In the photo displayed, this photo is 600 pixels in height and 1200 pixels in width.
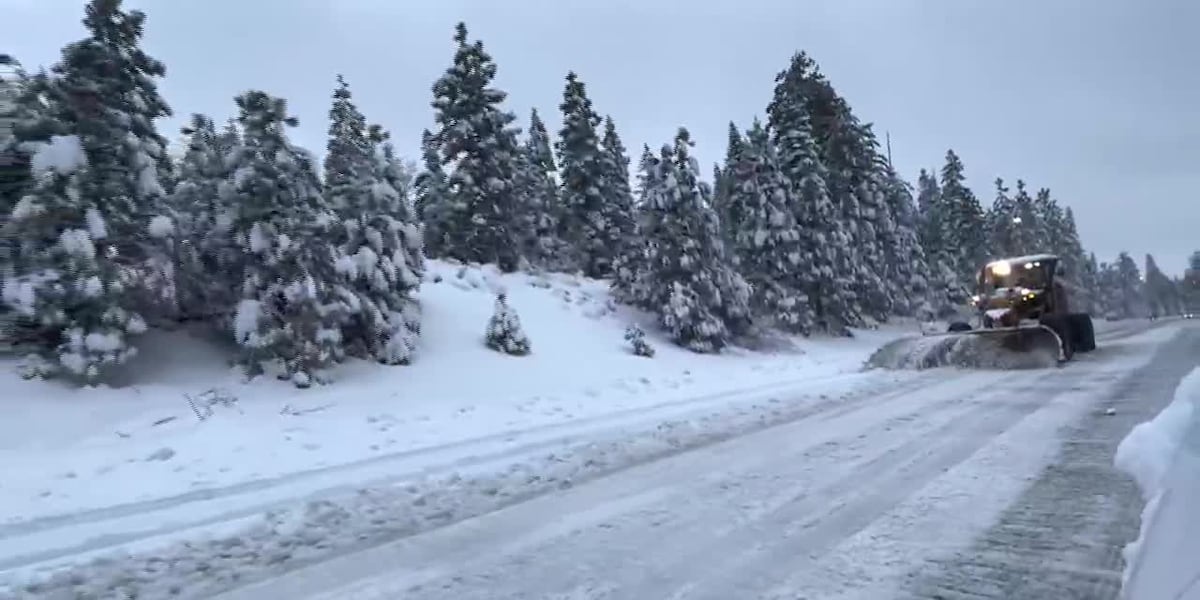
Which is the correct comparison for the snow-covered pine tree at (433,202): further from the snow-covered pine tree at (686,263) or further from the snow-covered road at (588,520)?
the snow-covered road at (588,520)

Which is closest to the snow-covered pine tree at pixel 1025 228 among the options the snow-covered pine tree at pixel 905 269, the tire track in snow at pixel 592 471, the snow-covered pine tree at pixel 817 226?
the snow-covered pine tree at pixel 905 269

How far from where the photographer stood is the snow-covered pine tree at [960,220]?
55.8m

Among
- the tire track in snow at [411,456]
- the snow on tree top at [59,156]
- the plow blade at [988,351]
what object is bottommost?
the tire track in snow at [411,456]

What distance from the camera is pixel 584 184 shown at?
35.4 meters

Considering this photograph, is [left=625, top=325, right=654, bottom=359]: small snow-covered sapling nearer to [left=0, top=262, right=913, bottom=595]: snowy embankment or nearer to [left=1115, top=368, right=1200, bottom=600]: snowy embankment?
[left=0, top=262, right=913, bottom=595]: snowy embankment

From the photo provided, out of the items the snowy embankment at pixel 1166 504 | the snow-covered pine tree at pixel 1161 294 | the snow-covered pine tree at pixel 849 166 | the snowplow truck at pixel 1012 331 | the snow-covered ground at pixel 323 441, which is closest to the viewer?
the snowy embankment at pixel 1166 504

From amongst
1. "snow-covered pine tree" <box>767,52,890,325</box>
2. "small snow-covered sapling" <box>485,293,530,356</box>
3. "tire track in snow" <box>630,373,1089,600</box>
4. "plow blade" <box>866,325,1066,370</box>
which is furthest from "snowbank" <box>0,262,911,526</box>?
"snow-covered pine tree" <box>767,52,890,325</box>

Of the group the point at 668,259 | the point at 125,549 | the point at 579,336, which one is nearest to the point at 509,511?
the point at 125,549

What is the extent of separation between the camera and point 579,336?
21891 millimetres

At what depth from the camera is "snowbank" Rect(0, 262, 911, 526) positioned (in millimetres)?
8469

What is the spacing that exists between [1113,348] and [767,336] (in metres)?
10.6

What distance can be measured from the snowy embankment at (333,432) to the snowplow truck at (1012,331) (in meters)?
2.40

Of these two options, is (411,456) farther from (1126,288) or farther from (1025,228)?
(1126,288)

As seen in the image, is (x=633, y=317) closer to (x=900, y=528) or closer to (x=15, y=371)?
(x=15, y=371)
